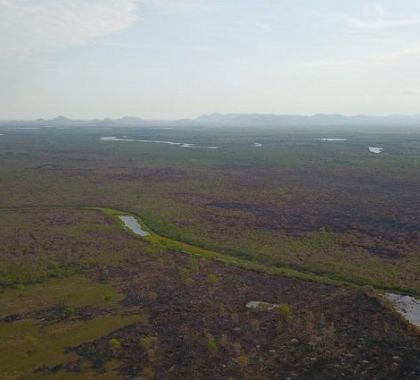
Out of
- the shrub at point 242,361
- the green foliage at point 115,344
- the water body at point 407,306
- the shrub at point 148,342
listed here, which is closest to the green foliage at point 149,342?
the shrub at point 148,342

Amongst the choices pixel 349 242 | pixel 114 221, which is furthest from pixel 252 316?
pixel 114 221

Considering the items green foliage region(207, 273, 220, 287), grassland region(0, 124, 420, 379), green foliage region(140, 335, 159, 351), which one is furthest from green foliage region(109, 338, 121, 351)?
green foliage region(207, 273, 220, 287)

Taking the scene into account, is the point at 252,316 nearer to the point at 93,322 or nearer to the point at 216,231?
the point at 93,322

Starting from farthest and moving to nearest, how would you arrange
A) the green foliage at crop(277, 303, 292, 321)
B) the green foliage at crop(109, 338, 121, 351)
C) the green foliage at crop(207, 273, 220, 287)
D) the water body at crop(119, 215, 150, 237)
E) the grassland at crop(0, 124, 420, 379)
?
the water body at crop(119, 215, 150, 237) → the green foliage at crop(207, 273, 220, 287) → the green foliage at crop(277, 303, 292, 321) → the green foliage at crop(109, 338, 121, 351) → the grassland at crop(0, 124, 420, 379)

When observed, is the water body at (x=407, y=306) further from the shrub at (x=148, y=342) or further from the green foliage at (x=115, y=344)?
the green foliage at (x=115, y=344)

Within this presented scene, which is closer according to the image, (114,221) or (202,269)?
(202,269)

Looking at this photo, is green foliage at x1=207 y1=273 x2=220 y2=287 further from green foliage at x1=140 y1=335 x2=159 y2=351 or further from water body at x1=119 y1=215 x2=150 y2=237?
water body at x1=119 y1=215 x2=150 y2=237
